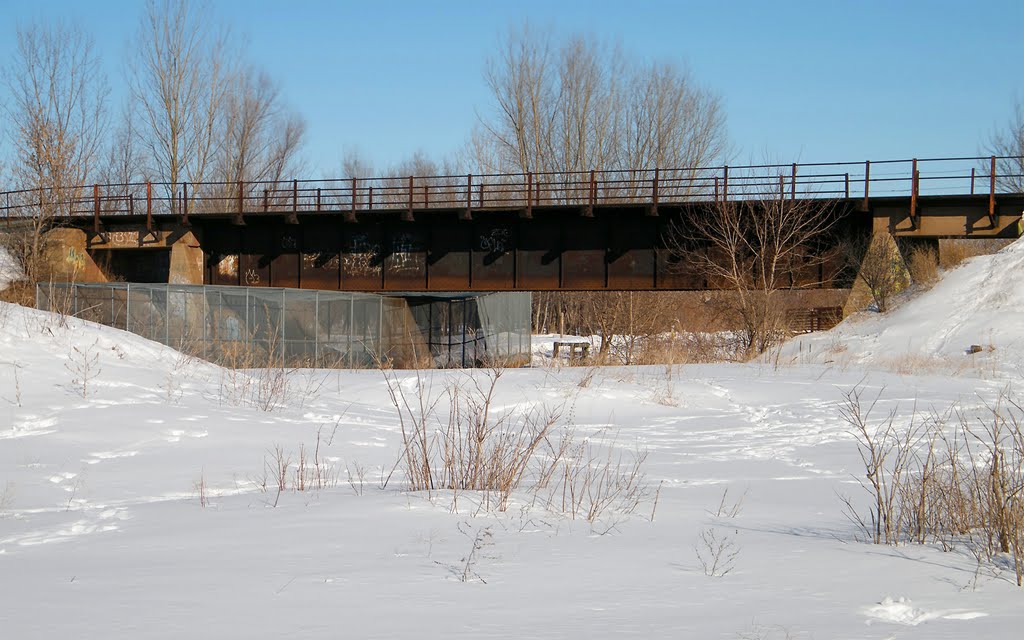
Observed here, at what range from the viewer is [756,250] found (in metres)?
27.1

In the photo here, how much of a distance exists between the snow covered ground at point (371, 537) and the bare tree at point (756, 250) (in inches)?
574

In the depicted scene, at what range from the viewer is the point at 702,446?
1080cm

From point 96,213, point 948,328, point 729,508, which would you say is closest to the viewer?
point 729,508

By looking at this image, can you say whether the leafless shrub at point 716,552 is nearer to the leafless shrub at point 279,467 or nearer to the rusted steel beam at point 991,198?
the leafless shrub at point 279,467

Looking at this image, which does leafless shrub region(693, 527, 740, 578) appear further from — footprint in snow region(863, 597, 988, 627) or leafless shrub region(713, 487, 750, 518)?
footprint in snow region(863, 597, 988, 627)

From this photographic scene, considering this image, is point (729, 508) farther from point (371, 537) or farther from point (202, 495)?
point (202, 495)

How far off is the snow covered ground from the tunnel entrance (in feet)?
70.2

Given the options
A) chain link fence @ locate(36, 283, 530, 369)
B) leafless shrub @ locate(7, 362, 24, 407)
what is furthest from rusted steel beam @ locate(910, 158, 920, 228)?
leafless shrub @ locate(7, 362, 24, 407)

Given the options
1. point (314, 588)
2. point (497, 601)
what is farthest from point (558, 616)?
point (314, 588)

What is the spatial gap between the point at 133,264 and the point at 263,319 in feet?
33.0

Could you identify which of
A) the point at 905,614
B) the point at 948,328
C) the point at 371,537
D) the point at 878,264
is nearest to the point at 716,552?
the point at 905,614

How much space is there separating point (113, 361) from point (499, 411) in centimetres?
554

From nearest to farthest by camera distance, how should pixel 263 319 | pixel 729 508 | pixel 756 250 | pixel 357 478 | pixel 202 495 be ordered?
1. pixel 202 495
2. pixel 729 508
3. pixel 357 478
4. pixel 263 319
5. pixel 756 250

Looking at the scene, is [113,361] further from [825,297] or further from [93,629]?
[825,297]
